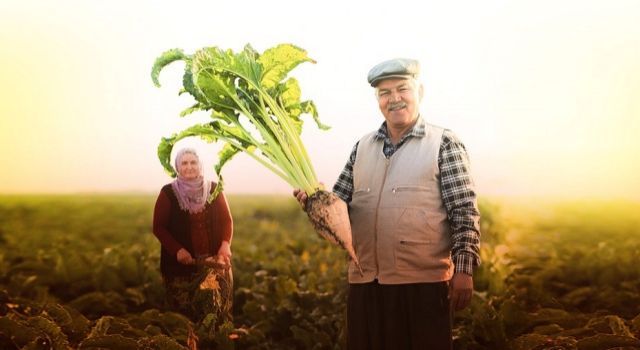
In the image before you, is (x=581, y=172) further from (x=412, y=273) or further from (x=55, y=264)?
(x=55, y=264)

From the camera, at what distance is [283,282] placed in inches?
132

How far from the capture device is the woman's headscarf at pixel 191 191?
3203 millimetres

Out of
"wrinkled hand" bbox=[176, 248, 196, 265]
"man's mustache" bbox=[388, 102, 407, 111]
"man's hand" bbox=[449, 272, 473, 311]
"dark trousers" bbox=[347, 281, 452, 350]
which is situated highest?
"man's mustache" bbox=[388, 102, 407, 111]

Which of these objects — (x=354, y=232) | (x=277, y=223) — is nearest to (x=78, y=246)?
(x=277, y=223)

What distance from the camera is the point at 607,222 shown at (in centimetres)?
333

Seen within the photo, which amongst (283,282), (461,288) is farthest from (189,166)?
(461,288)

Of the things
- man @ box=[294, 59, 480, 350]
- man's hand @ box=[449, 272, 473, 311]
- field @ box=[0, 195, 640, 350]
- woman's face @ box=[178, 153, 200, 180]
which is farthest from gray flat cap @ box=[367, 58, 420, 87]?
field @ box=[0, 195, 640, 350]

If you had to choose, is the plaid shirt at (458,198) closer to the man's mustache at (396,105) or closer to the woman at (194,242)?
the man's mustache at (396,105)

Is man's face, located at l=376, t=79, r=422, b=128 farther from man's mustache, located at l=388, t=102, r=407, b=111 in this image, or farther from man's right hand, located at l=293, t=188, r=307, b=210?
man's right hand, located at l=293, t=188, r=307, b=210

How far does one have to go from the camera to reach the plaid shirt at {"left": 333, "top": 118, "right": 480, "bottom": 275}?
7.80ft

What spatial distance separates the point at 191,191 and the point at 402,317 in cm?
126

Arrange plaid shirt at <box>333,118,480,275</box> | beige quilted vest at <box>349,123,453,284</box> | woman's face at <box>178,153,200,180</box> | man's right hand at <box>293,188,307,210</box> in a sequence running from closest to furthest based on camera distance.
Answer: plaid shirt at <box>333,118,480,275</box>, beige quilted vest at <box>349,123,453,284</box>, man's right hand at <box>293,188,307,210</box>, woman's face at <box>178,153,200,180</box>

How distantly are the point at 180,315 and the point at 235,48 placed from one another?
54.7 inches

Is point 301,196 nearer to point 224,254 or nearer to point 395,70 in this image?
point 395,70
